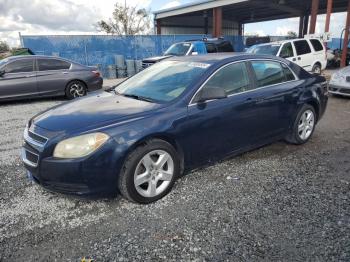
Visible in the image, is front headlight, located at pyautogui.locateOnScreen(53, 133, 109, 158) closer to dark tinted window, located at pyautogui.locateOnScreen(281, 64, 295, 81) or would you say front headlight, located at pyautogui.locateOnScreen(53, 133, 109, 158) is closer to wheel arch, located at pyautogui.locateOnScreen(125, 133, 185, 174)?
wheel arch, located at pyautogui.locateOnScreen(125, 133, 185, 174)

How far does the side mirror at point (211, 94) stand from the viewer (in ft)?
11.8

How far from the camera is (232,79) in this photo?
13.4 feet

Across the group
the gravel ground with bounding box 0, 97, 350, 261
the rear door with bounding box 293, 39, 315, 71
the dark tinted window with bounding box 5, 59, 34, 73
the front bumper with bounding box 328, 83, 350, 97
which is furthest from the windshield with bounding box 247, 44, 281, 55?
the gravel ground with bounding box 0, 97, 350, 261

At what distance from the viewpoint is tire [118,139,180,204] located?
3.16 meters

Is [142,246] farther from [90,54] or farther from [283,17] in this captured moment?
[283,17]

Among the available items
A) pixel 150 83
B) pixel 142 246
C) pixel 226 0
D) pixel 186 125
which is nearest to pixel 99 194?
pixel 142 246

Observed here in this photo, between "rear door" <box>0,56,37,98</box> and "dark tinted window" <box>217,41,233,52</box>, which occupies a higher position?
"dark tinted window" <box>217,41,233,52</box>

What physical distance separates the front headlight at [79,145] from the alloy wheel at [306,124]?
11.4ft

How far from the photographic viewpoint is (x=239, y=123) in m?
4.06

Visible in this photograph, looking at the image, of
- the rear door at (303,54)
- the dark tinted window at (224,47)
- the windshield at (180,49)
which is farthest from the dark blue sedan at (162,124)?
the dark tinted window at (224,47)

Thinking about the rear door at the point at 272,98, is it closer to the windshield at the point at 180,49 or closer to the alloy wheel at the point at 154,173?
the alloy wheel at the point at 154,173

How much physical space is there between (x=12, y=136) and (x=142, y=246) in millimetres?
4467

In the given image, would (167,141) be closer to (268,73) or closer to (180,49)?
(268,73)

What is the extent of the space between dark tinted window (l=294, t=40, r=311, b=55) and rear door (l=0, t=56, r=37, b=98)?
32.0ft
